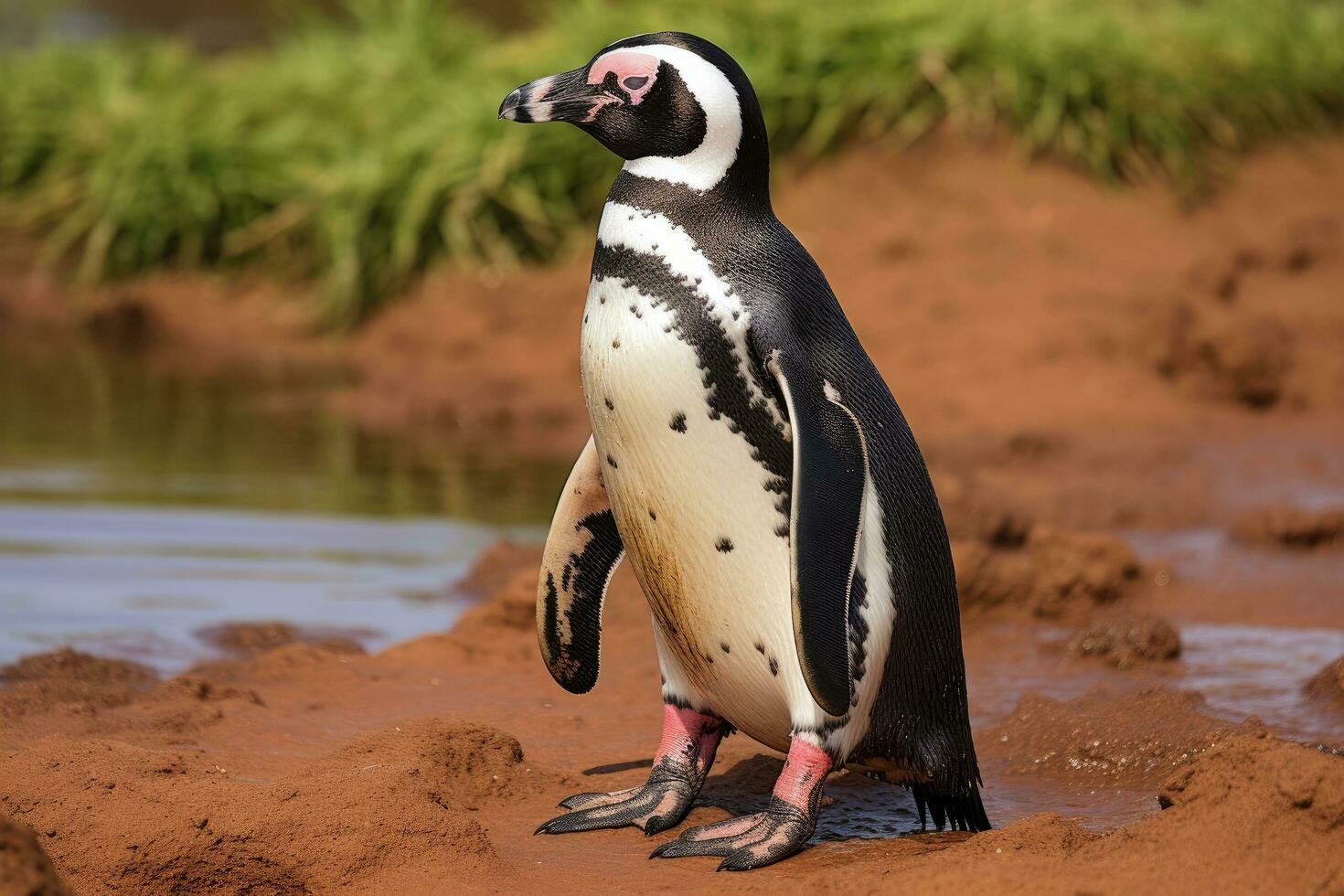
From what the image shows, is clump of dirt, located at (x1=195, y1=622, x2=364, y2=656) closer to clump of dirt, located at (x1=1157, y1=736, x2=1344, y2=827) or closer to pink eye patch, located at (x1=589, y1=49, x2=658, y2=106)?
pink eye patch, located at (x1=589, y1=49, x2=658, y2=106)

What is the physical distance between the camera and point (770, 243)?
3.15 meters

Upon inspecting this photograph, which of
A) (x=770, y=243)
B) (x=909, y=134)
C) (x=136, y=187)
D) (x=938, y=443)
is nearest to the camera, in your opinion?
(x=770, y=243)

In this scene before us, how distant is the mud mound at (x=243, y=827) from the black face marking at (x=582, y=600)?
0.43 metres

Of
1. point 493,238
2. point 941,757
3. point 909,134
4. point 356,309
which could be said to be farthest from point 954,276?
point 941,757

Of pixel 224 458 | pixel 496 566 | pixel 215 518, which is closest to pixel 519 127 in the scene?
pixel 224 458

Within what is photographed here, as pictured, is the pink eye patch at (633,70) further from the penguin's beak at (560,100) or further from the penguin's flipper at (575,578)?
the penguin's flipper at (575,578)

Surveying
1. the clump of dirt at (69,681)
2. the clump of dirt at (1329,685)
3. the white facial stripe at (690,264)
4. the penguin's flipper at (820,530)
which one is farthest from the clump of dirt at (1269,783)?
the clump of dirt at (69,681)

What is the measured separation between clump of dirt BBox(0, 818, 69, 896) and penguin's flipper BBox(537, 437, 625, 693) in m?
1.38

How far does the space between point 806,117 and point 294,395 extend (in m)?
3.22

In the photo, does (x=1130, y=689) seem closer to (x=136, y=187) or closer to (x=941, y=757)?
(x=941, y=757)

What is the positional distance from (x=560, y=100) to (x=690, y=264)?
433 mm

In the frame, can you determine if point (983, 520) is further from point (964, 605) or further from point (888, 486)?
point (888, 486)

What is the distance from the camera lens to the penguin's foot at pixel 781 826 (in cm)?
306

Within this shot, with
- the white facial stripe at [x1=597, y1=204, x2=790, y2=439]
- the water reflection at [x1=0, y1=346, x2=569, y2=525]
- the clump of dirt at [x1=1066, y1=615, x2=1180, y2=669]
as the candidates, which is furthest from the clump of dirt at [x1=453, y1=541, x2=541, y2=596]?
Result: the white facial stripe at [x1=597, y1=204, x2=790, y2=439]
